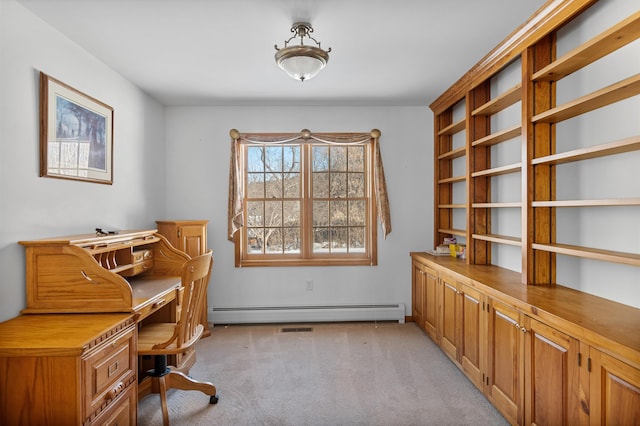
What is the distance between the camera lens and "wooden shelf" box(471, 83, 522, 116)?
263 cm

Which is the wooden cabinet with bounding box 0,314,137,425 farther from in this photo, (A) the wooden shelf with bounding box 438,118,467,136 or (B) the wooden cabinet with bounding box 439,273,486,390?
(A) the wooden shelf with bounding box 438,118,467,136

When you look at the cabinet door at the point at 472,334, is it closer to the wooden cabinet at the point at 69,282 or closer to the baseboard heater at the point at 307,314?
the baseboard heater at the point at 307,314

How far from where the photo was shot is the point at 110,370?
189cm

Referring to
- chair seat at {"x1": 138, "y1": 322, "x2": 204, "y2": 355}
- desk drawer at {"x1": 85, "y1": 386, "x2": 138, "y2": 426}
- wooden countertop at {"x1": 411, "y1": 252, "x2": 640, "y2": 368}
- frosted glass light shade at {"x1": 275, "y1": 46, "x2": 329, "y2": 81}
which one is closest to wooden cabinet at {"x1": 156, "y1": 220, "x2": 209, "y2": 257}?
chair seat at {"x1": 138, "y1": 322, "x2": 204, "y2": 355}

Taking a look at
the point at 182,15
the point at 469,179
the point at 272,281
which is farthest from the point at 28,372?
the point at 469,179

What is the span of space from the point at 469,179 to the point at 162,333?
114 inches

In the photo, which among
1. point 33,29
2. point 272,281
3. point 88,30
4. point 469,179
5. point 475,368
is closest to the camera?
point 33,29

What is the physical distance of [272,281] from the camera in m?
4.36

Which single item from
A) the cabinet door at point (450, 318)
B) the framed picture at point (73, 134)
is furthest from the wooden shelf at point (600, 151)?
the framed picture at point (73, 134)

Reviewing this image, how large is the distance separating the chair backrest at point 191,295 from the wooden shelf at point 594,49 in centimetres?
248

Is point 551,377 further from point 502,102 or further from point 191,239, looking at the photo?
point 191,239

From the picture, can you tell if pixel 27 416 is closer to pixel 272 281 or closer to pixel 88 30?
pixel 88 30

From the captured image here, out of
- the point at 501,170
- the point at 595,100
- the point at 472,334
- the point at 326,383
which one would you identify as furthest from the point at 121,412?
the point at 595,100

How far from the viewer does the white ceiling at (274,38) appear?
223 centimetres
